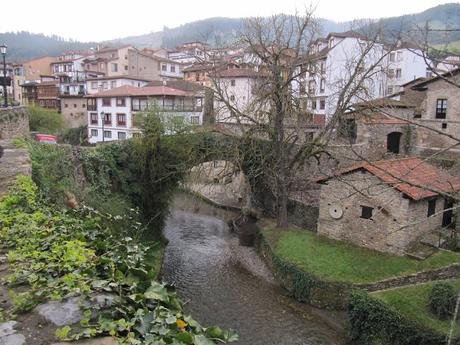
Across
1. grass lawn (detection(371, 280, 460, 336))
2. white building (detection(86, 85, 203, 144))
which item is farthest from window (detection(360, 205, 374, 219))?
white building (detection(86, 85, 203, 144))

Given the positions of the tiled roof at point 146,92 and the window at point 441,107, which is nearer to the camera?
the window at point 441,107

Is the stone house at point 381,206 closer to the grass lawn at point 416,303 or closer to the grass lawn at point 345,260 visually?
the grass lawn at point 345,260

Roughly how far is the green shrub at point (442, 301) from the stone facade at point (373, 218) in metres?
3.62

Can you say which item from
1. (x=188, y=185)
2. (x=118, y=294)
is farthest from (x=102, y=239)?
(x=188, y=185)

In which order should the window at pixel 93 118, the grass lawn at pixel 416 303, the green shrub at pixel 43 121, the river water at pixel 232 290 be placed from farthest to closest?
the window at pixel 93 118 → the green shrub at pixel 43 121 → the river water at pixel 232 290 → the grass lawn at pixel 416 303

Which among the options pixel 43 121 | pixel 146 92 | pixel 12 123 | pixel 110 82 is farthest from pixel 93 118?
pixel 12 123

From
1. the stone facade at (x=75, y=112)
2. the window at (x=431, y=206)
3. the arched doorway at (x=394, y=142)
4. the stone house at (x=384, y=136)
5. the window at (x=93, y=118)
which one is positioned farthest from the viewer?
the stone facade at (x=75, y=112)

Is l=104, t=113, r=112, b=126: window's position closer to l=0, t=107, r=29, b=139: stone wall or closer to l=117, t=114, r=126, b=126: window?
l=117, t=114, r=126, b=126: window

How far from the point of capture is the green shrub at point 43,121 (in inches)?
1634

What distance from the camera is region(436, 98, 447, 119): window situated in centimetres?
2678

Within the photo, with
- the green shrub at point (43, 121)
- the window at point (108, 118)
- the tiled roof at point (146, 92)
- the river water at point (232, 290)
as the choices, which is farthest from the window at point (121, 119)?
the river water at point (232, 290)

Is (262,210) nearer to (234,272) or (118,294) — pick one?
(234,272)

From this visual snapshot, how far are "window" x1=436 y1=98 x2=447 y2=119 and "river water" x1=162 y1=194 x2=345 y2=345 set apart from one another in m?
16.8

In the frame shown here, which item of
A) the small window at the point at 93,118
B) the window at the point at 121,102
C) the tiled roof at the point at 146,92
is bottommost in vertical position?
the small window at the point at 93,118
